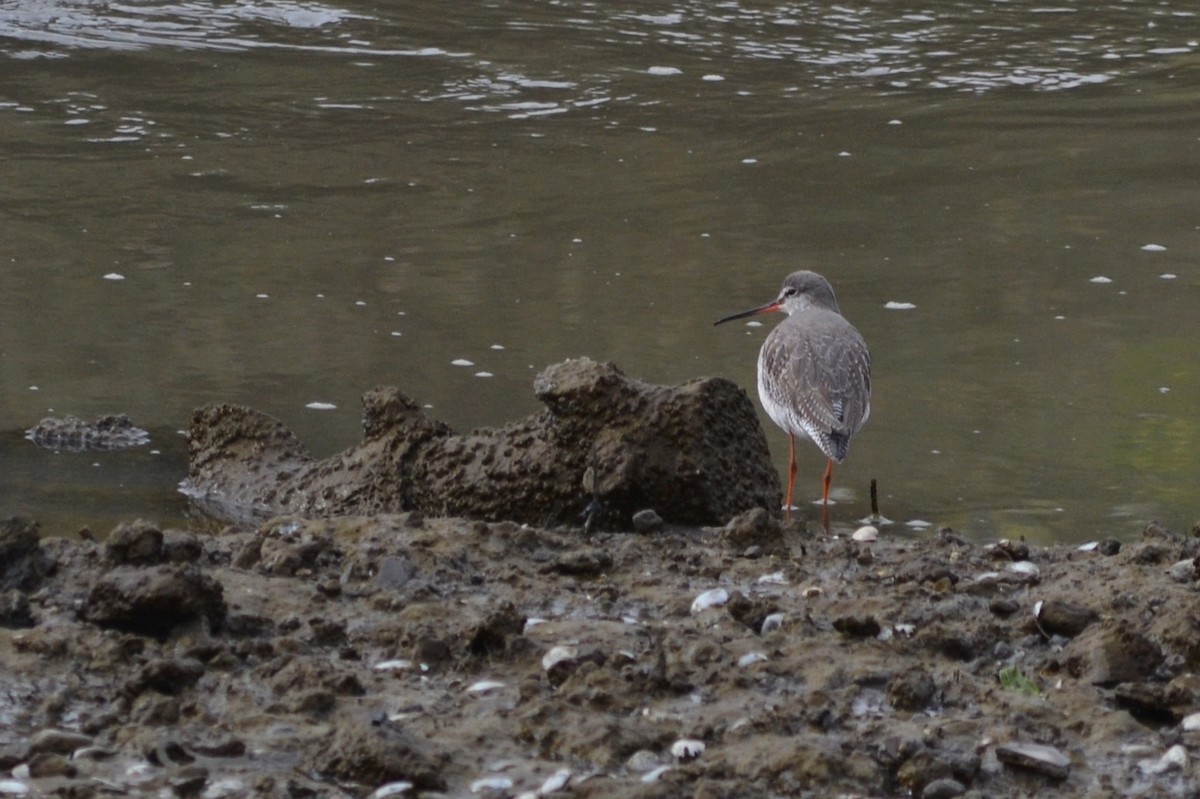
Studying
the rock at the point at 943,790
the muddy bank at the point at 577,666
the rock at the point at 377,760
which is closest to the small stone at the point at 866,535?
the muddy bank at the point at 577,666

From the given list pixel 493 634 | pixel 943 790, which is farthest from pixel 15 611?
pixel 943 790

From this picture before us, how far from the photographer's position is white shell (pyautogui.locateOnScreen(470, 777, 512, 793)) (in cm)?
411

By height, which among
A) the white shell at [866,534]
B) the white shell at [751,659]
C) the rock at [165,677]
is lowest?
the white shell at [866,534]

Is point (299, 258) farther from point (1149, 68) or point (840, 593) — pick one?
point (1149, 68)

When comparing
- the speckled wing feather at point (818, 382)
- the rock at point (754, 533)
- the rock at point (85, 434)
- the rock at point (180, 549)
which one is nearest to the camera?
the rock at point (180, 549)

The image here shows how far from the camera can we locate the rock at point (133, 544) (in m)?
5.26

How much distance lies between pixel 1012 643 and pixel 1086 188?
8.13 meters

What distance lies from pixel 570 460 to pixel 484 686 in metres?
2.08

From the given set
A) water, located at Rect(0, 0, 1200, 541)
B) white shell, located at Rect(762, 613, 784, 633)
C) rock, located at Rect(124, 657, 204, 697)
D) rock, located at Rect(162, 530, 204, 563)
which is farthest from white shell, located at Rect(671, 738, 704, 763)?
water, located at Rect(0, 0, 1200, 541)

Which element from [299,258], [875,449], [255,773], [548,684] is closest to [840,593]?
[548,684]

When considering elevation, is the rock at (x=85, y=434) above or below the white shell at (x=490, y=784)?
below

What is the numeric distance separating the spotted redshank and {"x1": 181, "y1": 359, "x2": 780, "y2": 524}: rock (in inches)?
12.3

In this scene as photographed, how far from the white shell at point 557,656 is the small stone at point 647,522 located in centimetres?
153

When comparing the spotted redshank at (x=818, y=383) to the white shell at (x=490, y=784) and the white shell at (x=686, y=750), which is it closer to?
the white shell at (x=686, y=750)
